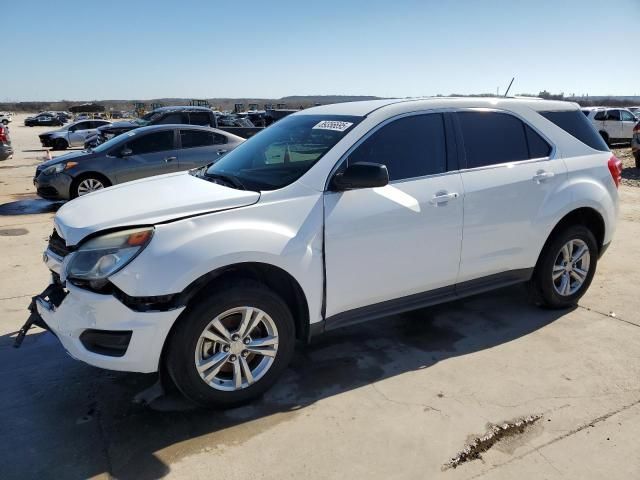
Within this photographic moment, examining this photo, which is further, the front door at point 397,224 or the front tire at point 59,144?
the front tire at point 59,144

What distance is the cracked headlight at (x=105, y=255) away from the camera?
2764 millimetres

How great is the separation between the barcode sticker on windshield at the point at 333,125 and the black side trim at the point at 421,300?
1259 mm

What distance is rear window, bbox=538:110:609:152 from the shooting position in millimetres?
4443

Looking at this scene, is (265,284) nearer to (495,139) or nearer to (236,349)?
(236,349)

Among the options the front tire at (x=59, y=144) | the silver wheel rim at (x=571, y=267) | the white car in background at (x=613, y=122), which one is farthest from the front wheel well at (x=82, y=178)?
the white car in background at (x=613, y=122)

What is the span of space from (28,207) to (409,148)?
341 inches

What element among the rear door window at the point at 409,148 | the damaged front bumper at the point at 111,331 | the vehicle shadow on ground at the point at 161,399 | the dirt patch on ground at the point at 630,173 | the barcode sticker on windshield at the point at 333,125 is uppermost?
the barcode sticker on windshield at the point at 333,125

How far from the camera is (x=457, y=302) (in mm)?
4926

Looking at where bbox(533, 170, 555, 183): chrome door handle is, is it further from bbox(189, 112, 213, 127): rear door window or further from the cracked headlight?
bbox(189, 112, 213, 127): rear door window

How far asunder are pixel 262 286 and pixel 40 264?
414 cm

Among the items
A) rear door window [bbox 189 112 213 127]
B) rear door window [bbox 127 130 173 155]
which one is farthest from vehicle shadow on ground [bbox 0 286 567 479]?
rear door window [bbox 189 112 213 127]

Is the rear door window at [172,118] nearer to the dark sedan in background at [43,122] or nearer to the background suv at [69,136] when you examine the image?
the background suv at [69,136]

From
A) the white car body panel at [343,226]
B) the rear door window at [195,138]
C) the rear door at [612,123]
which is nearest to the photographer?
the white car body panel at [343,226]

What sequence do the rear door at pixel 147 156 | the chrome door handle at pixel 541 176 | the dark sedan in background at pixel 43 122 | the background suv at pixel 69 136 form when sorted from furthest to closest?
the dark sedan in background at pixel 43 122 < the background suv at pixel 69 136 < the rear door at pixel 147 156 < the chrome door handle at pixel 541 176
